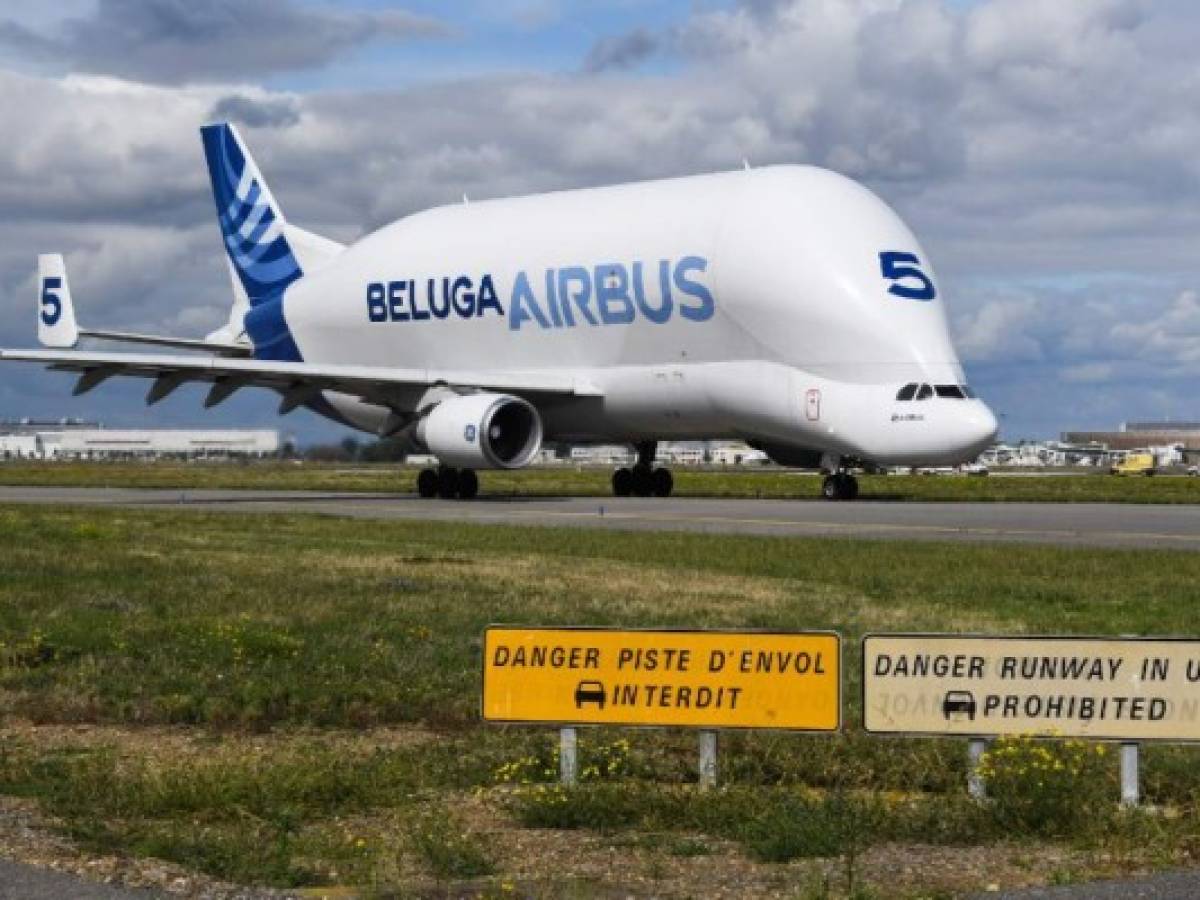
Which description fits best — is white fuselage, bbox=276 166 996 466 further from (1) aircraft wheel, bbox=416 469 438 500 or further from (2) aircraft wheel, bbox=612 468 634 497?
(2) aircraft wheel, bbox=612 468 634 497

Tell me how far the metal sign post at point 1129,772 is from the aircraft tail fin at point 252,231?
1722 inches

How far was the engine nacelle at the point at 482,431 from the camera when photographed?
38531mm

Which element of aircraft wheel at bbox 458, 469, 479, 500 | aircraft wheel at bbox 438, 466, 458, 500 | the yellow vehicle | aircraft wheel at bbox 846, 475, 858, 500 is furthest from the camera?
the yellow vehicle

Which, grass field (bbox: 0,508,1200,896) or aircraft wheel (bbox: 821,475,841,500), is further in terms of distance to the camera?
aircraft wheel (bbox: 821,475,841,500)

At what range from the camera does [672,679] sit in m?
8.52

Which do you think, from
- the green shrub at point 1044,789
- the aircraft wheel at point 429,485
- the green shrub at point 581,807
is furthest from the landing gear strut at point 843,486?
the green shrub at point 581,807

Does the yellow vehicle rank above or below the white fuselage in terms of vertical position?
below

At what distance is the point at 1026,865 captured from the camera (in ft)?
23.7

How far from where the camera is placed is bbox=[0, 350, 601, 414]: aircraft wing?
39406 millimetres

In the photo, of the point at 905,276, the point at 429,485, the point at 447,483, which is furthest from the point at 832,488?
the point at 429,485

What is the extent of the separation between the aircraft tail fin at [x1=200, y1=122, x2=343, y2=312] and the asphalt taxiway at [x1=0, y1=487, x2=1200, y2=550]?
8.43 meters

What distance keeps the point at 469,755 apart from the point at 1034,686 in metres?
3.06

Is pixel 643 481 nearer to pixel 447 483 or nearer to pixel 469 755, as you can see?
pixel 447 483

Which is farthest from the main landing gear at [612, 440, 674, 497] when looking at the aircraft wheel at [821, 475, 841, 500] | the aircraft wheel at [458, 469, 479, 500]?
the aircraft wheel at [821, 475, 841, 500]
